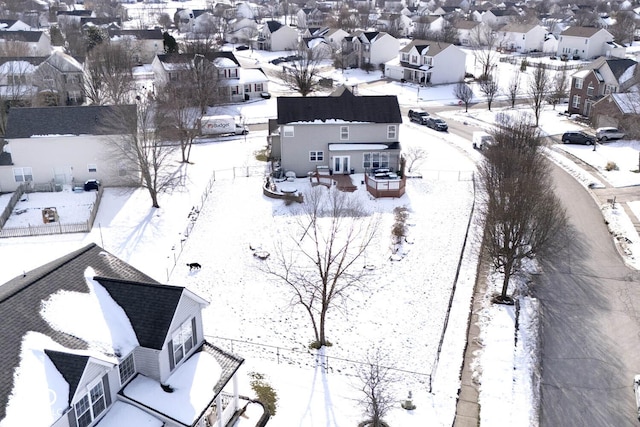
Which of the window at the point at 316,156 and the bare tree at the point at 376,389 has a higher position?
the window at the point at 316,156

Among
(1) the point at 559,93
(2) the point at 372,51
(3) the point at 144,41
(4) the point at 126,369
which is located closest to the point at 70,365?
(4) the point at 126,369

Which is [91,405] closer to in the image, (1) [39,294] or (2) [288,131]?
(1) [39,294]

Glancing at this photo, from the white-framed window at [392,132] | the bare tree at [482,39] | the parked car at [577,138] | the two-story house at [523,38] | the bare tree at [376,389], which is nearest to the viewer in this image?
the bare tree at [376,389]

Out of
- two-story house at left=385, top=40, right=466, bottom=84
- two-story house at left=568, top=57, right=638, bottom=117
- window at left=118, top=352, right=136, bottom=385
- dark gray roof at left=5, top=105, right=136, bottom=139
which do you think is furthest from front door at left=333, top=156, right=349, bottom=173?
two-story house at left=385, top=40, right=466, bottom=84

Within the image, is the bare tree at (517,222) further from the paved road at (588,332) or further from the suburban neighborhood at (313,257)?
the paved road at (588,332)

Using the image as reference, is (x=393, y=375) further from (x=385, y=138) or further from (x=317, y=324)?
(x=385, y=138)

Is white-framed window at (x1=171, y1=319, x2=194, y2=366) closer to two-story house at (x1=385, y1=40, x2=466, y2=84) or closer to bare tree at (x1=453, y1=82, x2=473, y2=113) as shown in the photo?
bare tree at (x1=453, y1=82, x2=473, y2=113)

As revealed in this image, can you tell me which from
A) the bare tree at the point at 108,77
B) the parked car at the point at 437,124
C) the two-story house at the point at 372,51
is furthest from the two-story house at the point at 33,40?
the parked car at the point at 437,124
